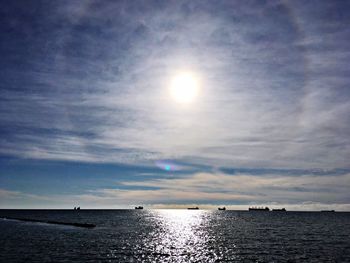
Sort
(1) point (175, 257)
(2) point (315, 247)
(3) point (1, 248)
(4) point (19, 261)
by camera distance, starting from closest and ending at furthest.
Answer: (4) point (19, 261)
(1) point (175, 257)
(3) point (1, 248)
(2) point (315, 247)

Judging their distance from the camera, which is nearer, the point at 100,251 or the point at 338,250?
the point at 100,251

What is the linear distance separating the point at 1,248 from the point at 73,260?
22.6m

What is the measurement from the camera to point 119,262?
183ft

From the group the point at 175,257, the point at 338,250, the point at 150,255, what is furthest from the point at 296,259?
the point at 150,255

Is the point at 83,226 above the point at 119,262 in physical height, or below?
above

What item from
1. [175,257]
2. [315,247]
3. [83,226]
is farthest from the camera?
[83,226]

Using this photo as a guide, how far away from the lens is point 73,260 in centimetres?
5603

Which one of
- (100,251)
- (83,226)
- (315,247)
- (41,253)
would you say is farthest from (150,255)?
(83,226)

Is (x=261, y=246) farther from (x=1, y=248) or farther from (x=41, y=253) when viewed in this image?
(x=1, y=248)

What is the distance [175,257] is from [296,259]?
22.5m

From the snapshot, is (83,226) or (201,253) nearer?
(201,253)

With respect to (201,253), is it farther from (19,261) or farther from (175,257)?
(19,261)

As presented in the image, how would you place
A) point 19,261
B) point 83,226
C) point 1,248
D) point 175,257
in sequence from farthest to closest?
point 83,226
point 1,248
point 175,257
point 19,261

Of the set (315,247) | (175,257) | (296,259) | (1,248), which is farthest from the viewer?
(315,247)
